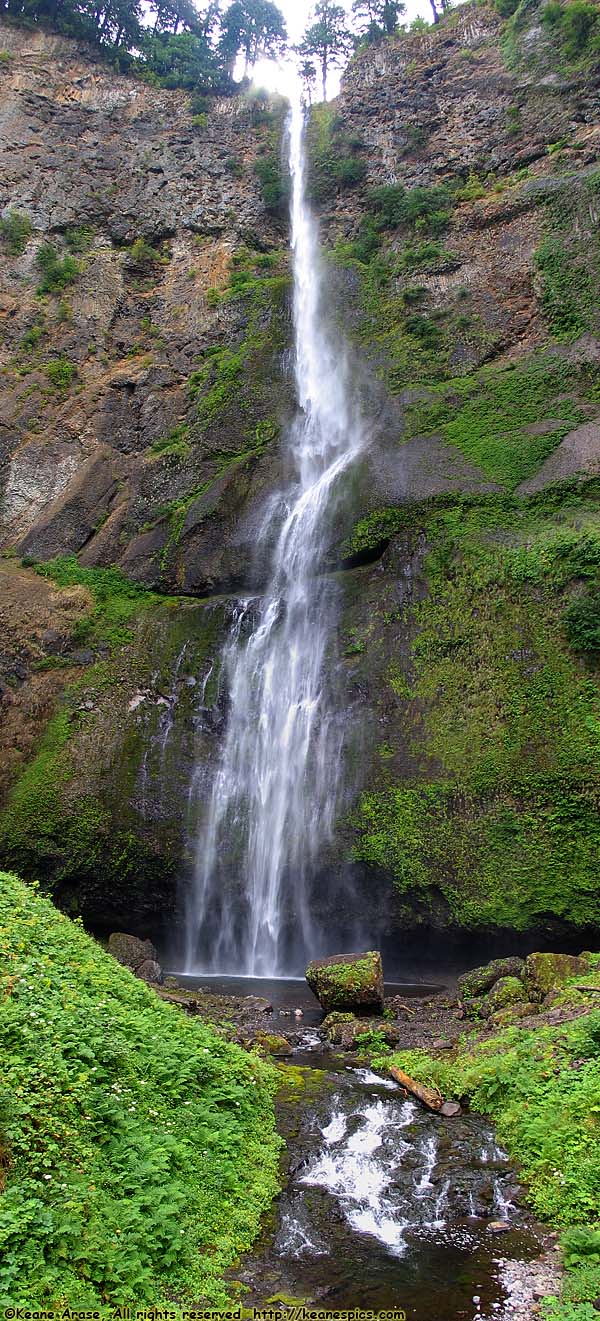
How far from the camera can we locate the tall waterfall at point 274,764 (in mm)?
16344

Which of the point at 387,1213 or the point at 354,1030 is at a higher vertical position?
the point at 354,1030

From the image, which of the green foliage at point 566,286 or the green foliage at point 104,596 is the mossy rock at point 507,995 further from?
the green foliage at point 566,286

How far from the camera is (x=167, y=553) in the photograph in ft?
71.6

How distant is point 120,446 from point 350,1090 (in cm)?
2117

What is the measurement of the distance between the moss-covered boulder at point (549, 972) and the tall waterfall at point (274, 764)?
601cm

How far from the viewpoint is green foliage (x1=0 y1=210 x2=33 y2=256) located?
98.7 ft

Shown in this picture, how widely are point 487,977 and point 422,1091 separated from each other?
4.62 metres

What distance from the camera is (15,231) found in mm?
30250

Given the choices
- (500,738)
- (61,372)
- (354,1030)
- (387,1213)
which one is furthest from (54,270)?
(387,1213)

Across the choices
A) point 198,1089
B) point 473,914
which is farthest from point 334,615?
point 198,1089

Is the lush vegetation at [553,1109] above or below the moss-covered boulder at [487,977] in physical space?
below

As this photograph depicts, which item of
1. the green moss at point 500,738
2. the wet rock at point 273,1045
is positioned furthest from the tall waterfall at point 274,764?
the wet rock at point 273,1045

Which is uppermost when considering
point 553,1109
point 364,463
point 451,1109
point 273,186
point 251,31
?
point 251,31

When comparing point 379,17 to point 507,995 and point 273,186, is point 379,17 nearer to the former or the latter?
point 273,186
